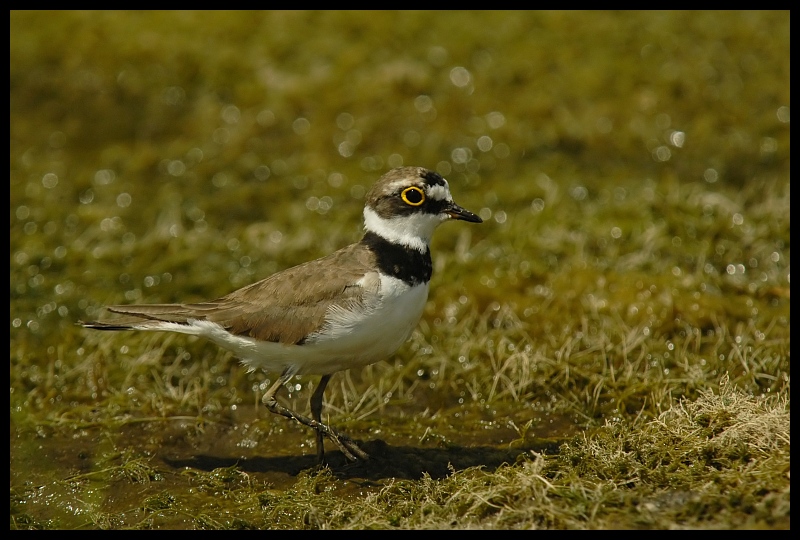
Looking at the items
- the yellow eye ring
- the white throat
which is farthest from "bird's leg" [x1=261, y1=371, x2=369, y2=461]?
the yellow eye ring

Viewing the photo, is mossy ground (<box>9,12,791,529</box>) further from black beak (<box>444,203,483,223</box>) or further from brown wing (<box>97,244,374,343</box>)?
black beak (<box>444,203,483,223</box>)

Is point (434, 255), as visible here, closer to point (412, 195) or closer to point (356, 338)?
point (412, 195)

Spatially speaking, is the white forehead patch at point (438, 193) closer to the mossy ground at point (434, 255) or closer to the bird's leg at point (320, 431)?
the mossy ground at point (434, 255)

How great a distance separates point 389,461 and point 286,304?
4.72ft

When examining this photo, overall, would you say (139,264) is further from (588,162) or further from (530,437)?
(588,162)

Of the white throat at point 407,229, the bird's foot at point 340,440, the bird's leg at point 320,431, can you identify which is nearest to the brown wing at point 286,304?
the white throat at point 407,229

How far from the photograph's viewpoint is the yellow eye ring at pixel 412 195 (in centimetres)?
696

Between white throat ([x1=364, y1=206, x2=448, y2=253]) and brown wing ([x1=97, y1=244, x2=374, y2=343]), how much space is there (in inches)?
8.4

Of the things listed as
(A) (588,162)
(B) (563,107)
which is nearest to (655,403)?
(A) (588,162)

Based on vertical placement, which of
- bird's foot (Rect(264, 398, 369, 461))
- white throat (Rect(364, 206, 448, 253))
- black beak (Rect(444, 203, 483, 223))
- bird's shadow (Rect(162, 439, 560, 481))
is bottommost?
bird's shadow (Rect(162, 439, 560, 481))

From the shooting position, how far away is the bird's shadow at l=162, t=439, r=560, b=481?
659cm

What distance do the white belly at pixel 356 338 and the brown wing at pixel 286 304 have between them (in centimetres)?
9

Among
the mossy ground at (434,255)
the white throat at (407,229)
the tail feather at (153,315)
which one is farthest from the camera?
the tail feather at (153,315)
